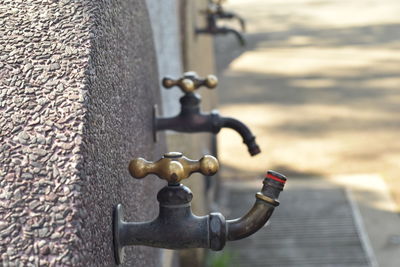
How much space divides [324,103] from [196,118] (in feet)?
19.8

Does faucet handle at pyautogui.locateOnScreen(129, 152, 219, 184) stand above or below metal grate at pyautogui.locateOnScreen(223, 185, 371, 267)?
below

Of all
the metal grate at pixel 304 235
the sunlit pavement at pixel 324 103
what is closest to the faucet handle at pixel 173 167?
the sunlit pavement at pixel 324 103

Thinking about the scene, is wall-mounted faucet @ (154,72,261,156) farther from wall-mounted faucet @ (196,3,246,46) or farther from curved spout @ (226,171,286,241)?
wall-mounted faucet @ (196,3,246,46)

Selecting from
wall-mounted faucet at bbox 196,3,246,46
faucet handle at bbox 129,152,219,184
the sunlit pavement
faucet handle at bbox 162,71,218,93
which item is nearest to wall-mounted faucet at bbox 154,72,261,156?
faucet handle at bbox 162,71,218,93

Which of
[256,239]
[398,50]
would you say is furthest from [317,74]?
[256,239]

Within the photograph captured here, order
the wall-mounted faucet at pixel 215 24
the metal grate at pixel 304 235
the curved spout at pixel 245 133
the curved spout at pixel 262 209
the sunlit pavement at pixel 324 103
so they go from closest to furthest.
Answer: the curved spout at pixel 262 209
the curved spout at pixel 245 133
the wall-mounted faucet at pixel 215 24
the metal grate at pixel 304 235
the sunlit pavement at pixel 324 103

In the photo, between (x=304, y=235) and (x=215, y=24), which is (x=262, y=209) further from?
(x=304, y=235)

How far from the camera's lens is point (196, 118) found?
1894 mm

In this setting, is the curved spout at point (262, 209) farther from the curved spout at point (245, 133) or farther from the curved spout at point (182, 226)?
the curved spout at point (245, 133)

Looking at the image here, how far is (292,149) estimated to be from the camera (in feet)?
20.7

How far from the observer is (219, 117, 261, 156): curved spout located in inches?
71.2

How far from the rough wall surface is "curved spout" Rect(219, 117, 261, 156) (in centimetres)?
55

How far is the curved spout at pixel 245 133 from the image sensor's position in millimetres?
1809

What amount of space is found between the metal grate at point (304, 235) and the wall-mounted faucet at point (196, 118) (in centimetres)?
242
